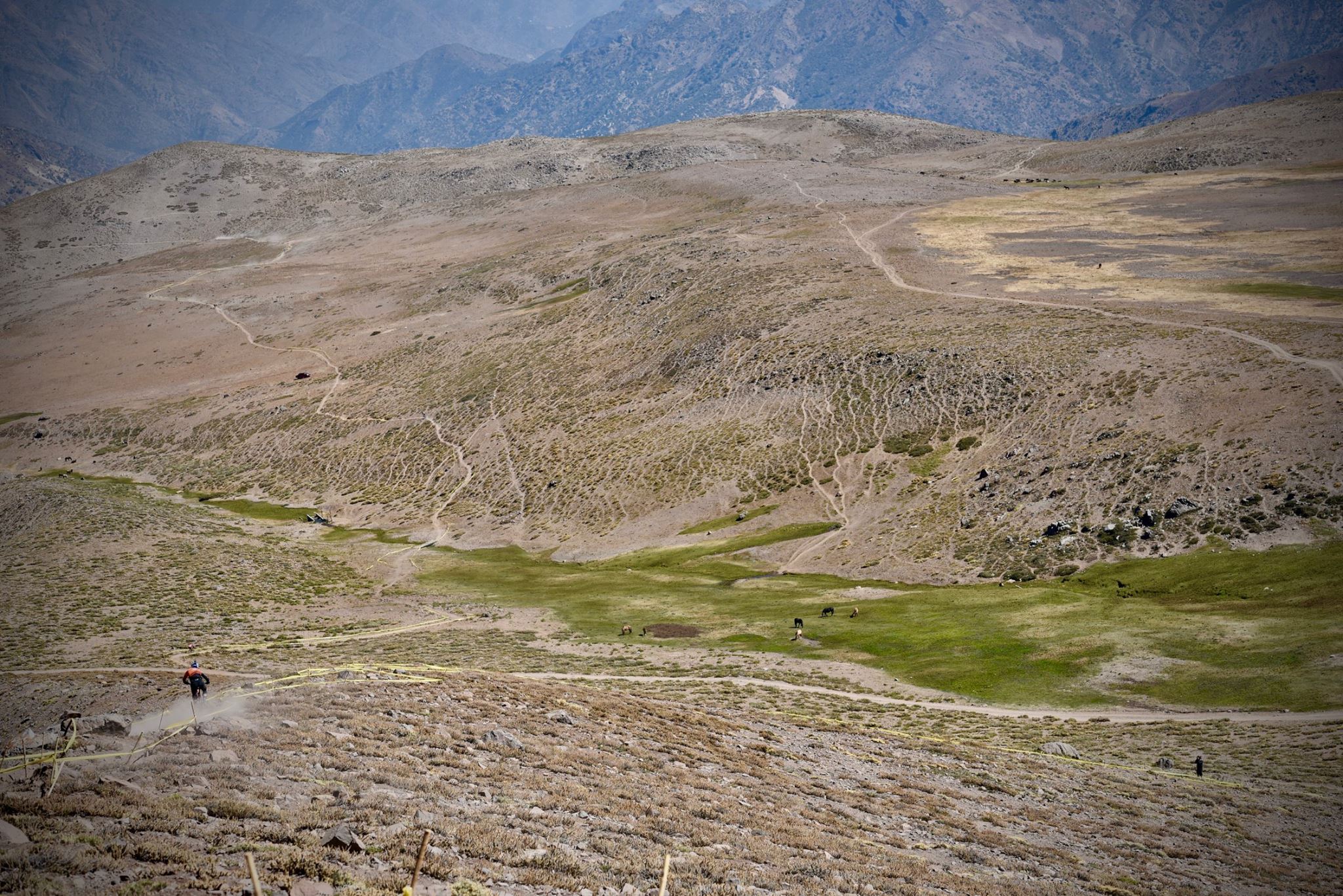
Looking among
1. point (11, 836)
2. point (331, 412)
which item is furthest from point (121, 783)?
point (331, 412)

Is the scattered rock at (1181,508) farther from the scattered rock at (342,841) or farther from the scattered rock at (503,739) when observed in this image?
the scattered rock at (342,841)

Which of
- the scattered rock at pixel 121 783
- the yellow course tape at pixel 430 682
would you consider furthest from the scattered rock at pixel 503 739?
the scattered rock at pixel 121 783

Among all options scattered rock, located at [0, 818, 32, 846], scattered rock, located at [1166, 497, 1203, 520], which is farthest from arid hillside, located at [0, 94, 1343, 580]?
scattered rock, located at [0, 818, 32, 846]

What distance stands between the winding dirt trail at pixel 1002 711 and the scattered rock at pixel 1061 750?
12.4 feet

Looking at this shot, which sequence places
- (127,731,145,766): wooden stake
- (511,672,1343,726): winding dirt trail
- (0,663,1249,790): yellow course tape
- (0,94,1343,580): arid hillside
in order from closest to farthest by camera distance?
(127,731,145,766): wooden stake → (0,663,1249,790): yellow course tape → (511,672,1343,726): winding dirt trail → (0,94,1343,580): arid hillside

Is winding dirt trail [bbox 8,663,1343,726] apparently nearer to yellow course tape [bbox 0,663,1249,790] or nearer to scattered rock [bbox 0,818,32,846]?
yellow course tape [bbox 0,663,1249,790]

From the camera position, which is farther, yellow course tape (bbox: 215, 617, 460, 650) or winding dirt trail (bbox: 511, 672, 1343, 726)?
yellow course tape (bbox: 215, 617, 460, 650)

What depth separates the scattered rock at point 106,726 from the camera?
18.5 meters

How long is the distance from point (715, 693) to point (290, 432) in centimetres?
8250

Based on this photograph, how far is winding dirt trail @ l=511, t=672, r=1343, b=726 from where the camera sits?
29.9m

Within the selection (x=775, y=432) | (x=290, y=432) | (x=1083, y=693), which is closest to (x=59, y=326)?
(x=290, y=432)

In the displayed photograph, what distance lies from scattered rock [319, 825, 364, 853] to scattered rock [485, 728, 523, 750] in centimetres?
786

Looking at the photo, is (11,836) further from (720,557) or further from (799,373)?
(799,373)

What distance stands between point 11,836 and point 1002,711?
32.9 meters
